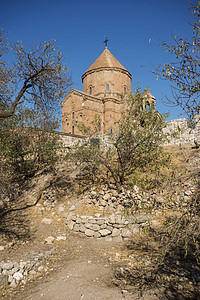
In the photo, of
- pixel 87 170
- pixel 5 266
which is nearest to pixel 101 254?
pixel 5 266

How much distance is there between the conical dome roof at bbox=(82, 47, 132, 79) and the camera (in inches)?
1257

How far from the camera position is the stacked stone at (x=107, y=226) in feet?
28.2

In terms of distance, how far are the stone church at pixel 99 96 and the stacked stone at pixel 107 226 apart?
20494 millimetres

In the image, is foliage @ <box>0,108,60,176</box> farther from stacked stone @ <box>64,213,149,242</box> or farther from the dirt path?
the dirt path

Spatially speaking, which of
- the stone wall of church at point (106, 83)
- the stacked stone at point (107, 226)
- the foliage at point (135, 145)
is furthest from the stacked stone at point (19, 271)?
the stone wall of church at point (106, 83)

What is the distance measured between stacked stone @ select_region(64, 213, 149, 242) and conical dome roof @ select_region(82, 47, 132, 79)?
88.9ft

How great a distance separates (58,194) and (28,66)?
669 centimetres

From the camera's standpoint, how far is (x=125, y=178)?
456 inches

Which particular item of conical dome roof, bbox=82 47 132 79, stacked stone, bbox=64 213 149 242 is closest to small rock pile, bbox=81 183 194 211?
stacked stone, bbox=64 213 149 242

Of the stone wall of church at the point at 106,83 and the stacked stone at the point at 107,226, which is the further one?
the stone wall of church at the point at 106,83

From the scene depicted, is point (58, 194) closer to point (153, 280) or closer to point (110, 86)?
point (153, 280)

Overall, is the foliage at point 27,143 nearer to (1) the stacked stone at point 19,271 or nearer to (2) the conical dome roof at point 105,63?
(1) the stacked stone at point 19,271

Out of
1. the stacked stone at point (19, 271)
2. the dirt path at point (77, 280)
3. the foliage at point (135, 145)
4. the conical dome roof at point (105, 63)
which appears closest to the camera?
the dirt path at point (77, 280)

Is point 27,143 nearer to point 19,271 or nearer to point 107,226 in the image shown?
point 107,226
